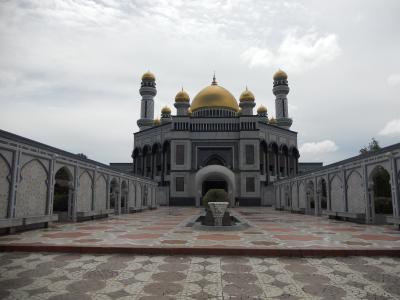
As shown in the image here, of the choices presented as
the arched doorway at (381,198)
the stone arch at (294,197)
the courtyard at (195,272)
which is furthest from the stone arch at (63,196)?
the stone arch at (294,197)

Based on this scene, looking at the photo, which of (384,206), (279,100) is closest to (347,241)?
(384,206)

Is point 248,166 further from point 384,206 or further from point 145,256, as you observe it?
point 145,256

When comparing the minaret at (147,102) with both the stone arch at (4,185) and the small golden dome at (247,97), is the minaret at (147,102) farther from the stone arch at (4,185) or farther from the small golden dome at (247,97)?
the stone arch at (4,185)

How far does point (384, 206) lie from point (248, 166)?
832 inches

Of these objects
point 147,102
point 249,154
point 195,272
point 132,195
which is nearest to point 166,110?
point 147,102

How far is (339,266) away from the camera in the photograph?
5961 millimetres

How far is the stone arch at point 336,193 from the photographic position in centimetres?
1767

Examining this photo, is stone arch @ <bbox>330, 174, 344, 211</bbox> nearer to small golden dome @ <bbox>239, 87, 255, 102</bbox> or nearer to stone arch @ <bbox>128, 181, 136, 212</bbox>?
stone arch @ <bbox>128, 181, 136, 212</bbox>

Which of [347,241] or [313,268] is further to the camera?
[347,241]

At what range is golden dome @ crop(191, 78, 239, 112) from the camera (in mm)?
44156

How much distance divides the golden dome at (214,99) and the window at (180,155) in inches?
356

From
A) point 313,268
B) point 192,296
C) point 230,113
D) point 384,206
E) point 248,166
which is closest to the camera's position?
point 192,296

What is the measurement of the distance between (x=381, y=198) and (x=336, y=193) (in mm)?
2385

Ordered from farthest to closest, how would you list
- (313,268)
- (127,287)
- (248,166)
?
(248,166), (313,268), (127,287)
